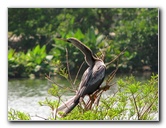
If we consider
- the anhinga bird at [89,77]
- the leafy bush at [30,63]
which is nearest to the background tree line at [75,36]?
the leafy bush at [30,63]

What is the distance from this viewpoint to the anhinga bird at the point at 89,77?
6.26 metres

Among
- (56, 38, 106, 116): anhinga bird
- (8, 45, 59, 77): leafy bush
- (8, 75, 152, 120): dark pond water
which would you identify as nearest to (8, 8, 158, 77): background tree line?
(8, 45, 59, 77): leafy bush

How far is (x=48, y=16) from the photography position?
18.3 m

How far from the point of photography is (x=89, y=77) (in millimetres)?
6297

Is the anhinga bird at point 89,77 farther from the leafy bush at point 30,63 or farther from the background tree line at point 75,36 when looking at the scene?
the leafy bush at point 30,63

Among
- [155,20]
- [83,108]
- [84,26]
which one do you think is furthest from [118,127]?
[84,26]

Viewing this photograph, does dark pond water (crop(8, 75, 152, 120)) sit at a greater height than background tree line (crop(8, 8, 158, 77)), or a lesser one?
lesser

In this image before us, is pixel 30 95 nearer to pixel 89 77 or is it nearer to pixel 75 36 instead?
pixel 75 36

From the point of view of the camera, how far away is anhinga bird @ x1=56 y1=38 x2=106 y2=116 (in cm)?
626

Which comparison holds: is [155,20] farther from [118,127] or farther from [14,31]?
[118,127]

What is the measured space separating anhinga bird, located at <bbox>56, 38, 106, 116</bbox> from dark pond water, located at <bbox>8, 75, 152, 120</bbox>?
266 centimetres

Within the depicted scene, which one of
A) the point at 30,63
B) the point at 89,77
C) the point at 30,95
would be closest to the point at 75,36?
the point at 30,63

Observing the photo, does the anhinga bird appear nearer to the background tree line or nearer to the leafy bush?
the background tree line
